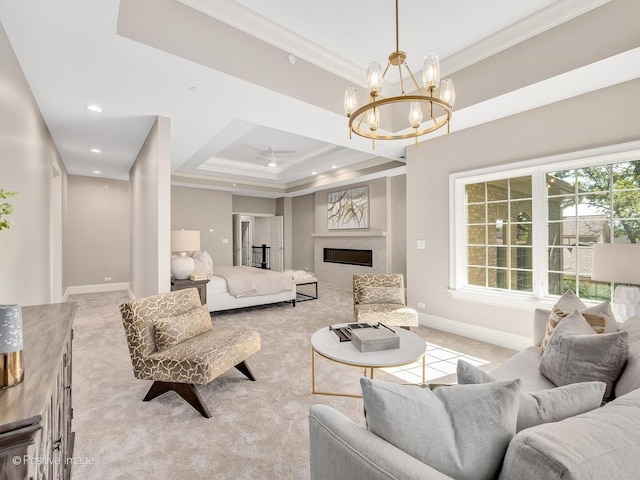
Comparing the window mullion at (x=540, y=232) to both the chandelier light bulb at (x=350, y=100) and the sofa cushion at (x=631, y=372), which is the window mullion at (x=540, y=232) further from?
the chandelier light bulb at (x=350, y=100)

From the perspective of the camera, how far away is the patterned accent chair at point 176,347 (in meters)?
2.10

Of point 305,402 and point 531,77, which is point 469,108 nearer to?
point 531,77

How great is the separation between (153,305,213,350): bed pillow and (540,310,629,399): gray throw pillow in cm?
242

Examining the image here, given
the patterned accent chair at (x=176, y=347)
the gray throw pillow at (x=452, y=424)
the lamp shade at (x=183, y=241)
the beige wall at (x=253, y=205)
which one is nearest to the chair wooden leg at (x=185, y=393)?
the patterned accent chair at (x=176, y=347)

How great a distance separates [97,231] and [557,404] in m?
8.20

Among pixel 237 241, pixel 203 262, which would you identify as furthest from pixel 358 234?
pixel 237 241

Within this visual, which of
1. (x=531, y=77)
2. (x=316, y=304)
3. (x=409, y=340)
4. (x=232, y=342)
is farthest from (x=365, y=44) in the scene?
(x=316, y=304)

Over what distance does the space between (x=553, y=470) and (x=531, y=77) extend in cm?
304

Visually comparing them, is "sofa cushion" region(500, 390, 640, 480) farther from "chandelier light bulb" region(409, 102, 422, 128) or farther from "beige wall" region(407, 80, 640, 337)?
"beige wall" region(407, 80, 640, 337)

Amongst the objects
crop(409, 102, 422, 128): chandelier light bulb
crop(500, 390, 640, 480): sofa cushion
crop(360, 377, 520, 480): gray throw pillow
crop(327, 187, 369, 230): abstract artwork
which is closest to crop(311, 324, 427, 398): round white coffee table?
crop(360, 377, 520, 480): gray throw pillow

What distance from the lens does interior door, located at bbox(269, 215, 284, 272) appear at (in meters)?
9.36

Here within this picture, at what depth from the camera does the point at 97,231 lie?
22.3 ft

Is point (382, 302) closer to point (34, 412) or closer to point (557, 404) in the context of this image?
point (557, 404)

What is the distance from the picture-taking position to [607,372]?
53.7 inches
